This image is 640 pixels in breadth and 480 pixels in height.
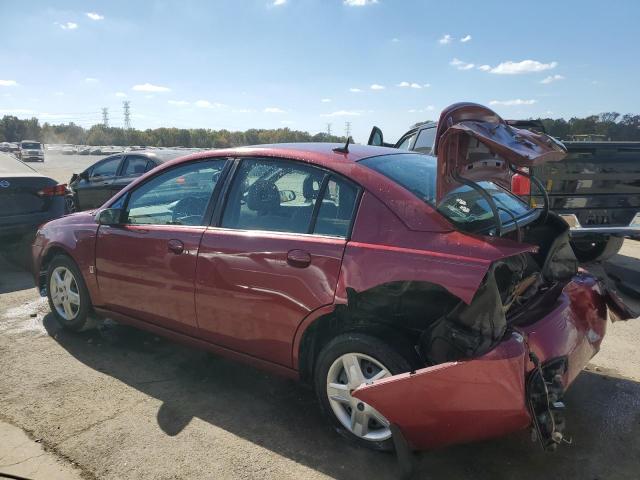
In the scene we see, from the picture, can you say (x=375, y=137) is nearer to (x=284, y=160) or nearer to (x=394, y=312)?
(x=284, y=160)

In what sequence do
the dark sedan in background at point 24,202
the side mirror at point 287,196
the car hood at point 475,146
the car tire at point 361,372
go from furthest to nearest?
the dark sedan in background at point 24,202 → the side mirror at point 287,196 → the car tire at point 361,372 → the car hood at point 475,146

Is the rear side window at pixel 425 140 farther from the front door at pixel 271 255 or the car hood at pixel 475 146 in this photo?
the car hood at pixel 475 146

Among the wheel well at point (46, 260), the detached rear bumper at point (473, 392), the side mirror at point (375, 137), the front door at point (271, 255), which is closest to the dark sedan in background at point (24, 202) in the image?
the wheel well at point (46, 260)

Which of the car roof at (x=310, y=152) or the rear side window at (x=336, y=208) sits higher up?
the car roof at (x=310, y=152)

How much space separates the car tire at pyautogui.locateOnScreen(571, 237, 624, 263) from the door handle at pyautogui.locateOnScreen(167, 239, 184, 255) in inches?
184

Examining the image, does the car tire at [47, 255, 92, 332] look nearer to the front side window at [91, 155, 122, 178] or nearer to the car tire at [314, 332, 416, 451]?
the car tire at [314, 332, 416, 451]

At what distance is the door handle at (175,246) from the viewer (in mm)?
3334

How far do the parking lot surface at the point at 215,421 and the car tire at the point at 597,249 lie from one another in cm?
189

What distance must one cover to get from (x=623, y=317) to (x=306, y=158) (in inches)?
91.1

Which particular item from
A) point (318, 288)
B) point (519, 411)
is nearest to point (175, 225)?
point (318, 288)

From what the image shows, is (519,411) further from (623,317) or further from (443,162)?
(623,317)

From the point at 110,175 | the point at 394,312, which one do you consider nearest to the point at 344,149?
the point at 394,312

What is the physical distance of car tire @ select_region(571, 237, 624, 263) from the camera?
586 cm

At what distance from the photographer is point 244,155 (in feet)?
10.8
